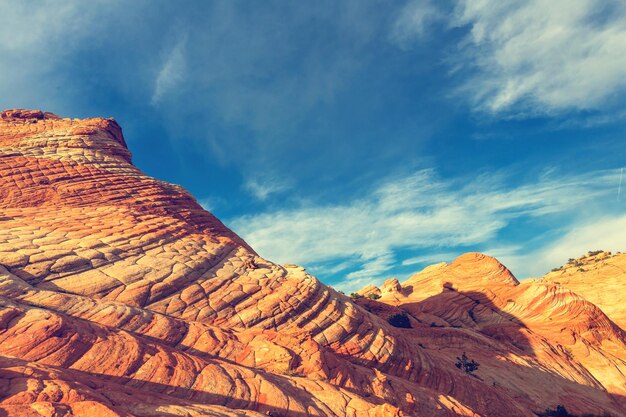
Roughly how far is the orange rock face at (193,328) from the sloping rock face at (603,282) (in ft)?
33.0

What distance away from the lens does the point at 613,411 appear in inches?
1527

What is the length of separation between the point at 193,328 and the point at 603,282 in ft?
255

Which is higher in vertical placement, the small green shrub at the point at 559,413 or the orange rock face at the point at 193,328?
the orange rock face at the point at 193,328

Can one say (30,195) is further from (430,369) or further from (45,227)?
(430,369)

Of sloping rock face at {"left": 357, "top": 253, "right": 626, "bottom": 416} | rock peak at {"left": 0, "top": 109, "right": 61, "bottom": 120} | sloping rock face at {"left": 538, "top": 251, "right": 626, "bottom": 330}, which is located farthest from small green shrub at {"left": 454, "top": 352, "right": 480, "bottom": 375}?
rock peak at {"left": 0, "top": 109, "right": 61, "bottom": 120}

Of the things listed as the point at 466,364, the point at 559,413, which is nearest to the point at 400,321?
the point at 466,364

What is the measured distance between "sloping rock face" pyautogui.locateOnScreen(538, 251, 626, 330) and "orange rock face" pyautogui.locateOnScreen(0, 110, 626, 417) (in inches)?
396

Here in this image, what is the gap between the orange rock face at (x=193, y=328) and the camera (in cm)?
1720

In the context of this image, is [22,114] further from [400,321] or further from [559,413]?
[559,413]

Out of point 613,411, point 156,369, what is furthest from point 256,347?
point 613,411

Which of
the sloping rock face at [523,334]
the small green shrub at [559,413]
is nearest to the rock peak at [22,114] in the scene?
the sloping rock face at [523,334]

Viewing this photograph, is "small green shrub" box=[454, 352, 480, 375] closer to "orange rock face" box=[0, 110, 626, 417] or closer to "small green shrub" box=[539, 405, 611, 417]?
"orange rock face" box=[0, 110, 626, 417]

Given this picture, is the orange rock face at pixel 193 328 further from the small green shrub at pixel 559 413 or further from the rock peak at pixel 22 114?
the small green shrub at pixel 559 413

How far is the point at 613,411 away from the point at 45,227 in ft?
188
